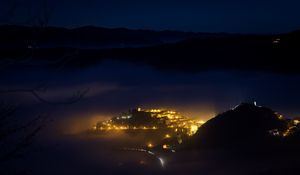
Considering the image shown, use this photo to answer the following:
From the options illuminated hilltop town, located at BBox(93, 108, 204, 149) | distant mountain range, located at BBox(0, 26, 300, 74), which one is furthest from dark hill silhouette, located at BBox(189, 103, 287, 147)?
distant mountain range, located at BBox(0, 26, 300, 74)

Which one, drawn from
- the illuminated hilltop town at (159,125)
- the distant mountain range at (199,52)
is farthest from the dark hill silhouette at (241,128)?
the distant mountain range at (199,52)

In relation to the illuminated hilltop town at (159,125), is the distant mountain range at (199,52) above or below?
above

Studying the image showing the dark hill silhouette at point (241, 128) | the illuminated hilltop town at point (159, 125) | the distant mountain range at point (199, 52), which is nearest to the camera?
the dark hill silhouette at point (241, 128)

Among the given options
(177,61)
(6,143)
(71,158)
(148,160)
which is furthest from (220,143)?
(177,61)

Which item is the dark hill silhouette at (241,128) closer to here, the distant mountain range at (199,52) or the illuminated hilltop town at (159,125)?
the illuminated hilltop town at (159,125)

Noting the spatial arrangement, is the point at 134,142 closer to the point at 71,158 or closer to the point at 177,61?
the point at 71,158
